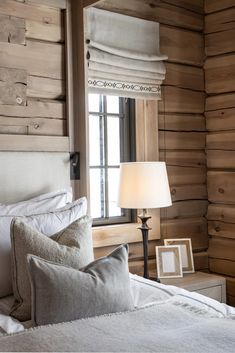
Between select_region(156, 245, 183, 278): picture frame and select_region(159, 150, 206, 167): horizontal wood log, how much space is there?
0.64 m

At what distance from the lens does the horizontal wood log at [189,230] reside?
132 inches

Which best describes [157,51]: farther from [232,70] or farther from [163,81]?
[232,70]

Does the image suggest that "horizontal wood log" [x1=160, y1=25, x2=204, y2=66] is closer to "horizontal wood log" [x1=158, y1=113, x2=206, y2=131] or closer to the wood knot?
"horizontal wood log" [x1=158, y1=113, x2=206, y2=131]

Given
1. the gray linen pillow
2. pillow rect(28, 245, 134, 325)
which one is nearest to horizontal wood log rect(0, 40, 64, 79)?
the gray linen pillow

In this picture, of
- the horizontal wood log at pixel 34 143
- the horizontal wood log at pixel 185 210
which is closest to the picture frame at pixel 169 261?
the horizontal wood log at pixel 185 210

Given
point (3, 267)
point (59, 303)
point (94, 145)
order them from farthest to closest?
point (94, 145) < point (3, 267) < point (59, 303)

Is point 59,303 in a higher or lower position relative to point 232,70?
lower

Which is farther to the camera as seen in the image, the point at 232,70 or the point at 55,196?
the point at 232,70

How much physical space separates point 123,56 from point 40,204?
4.03 feet

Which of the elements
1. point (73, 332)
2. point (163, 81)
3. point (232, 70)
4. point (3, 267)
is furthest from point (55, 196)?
point (232, 70)

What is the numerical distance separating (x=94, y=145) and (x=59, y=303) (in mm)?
1685

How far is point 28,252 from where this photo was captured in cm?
183

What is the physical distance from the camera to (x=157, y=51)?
10.8 ft

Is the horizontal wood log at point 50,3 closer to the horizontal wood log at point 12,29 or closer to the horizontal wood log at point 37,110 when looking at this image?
the horizontal wood log at point 12,29
